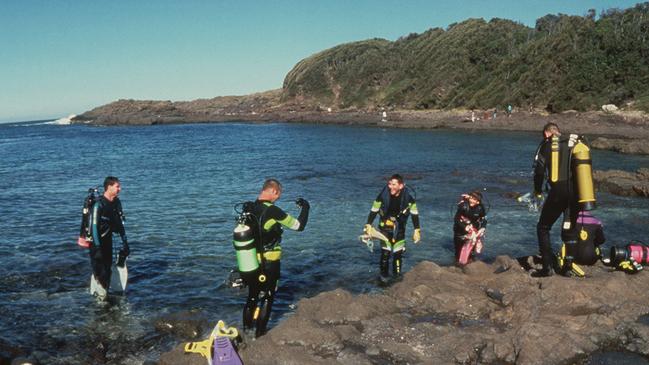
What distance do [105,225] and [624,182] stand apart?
71.2ft

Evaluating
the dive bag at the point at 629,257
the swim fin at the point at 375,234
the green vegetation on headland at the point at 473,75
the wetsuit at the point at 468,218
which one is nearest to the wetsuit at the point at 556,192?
the dive bag at the point at 629,257

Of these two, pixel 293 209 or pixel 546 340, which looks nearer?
pixel 546 340

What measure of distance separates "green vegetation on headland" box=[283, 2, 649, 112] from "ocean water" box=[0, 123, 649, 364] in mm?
34012

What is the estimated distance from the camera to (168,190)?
26.3 m

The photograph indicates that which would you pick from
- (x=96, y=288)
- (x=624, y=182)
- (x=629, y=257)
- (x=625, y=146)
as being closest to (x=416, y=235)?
(x=629, y=257)

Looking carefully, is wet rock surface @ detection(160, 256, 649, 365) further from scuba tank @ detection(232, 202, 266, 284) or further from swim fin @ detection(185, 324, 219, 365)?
scuba tank @ detection(232, 202, 266, 284)

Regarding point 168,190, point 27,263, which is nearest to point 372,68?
point 168,190

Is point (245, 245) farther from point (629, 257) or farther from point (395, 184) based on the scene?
point (629, 257)

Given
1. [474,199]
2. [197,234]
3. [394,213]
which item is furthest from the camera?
[197,234]

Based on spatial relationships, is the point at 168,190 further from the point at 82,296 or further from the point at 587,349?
the point at 587,349

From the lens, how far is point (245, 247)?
7160mm

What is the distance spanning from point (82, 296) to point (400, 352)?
7458mm

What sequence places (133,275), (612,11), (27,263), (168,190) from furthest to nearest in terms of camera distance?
1. (612,11)
2. (168,190)
3. (27,263)
4. (133,275)

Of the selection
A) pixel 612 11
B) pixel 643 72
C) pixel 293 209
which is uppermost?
pixel 612 11
